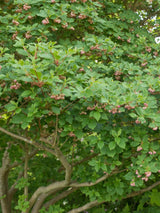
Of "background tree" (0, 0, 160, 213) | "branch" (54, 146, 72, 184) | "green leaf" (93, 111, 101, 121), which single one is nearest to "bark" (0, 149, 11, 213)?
"background tree" (0, 0, 160, 213)

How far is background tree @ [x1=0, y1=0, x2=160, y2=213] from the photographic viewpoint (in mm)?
2465

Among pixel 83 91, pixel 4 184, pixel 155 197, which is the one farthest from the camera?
pixel 155 197

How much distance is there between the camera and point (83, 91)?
239 cm

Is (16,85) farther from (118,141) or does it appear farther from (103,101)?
(118,141)

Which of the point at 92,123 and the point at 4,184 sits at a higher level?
the point at 92,123

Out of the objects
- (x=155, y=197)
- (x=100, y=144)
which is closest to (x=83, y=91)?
(x=100, y=144)

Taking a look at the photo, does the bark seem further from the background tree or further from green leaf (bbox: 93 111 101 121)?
green leaf (bbox: 93 111 101 121)

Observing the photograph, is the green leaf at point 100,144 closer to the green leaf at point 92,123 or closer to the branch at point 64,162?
the green leaf at point 92,123

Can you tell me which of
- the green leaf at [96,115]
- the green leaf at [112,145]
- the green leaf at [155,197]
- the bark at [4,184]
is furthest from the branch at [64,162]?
the green leaf at [155,197]

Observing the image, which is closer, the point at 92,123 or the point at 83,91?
the point at 83,91

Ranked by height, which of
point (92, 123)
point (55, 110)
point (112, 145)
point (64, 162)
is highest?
point (55, 110)

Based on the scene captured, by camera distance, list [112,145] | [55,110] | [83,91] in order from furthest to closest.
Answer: [112,145] < [55,110] < [83,91]

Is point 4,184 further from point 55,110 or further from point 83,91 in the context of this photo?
point 83,91

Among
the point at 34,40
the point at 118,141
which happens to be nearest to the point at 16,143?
the point at 34,40
